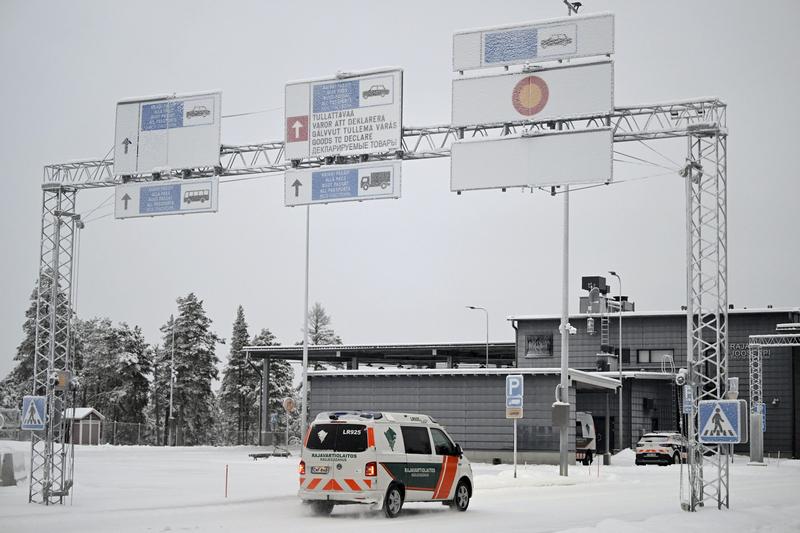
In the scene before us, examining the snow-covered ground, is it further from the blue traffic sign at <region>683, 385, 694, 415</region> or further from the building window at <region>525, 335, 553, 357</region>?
the building window at <region>525, 335, 553, 357</region>

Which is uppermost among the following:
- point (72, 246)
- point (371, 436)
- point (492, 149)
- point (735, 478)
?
point (492, 149)

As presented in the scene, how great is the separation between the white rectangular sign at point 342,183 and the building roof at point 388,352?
145 feet

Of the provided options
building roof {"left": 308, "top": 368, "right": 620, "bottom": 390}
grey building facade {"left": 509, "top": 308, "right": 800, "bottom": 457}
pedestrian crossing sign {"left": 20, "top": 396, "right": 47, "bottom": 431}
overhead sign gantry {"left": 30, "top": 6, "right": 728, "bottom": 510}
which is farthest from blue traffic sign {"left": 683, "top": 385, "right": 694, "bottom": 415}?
grey building facade {"left": 509, "top": 308, "right": 800, "bottom": 457}

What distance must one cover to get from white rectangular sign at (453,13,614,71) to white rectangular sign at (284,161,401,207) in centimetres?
332

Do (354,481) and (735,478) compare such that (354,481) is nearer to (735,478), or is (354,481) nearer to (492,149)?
(492,149)

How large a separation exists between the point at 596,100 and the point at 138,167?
511 inches

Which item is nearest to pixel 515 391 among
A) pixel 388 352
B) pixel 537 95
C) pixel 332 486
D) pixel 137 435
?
pixel 537 95

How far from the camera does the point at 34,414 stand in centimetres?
2634

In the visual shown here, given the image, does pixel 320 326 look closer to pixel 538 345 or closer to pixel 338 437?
pixel 538 345

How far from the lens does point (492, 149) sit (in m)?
26.8

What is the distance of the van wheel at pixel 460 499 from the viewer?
942 inches

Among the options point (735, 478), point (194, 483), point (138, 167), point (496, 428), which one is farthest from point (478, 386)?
point (138, 167)

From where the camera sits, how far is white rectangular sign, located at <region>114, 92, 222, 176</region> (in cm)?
2981

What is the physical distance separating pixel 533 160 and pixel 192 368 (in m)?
73.7
